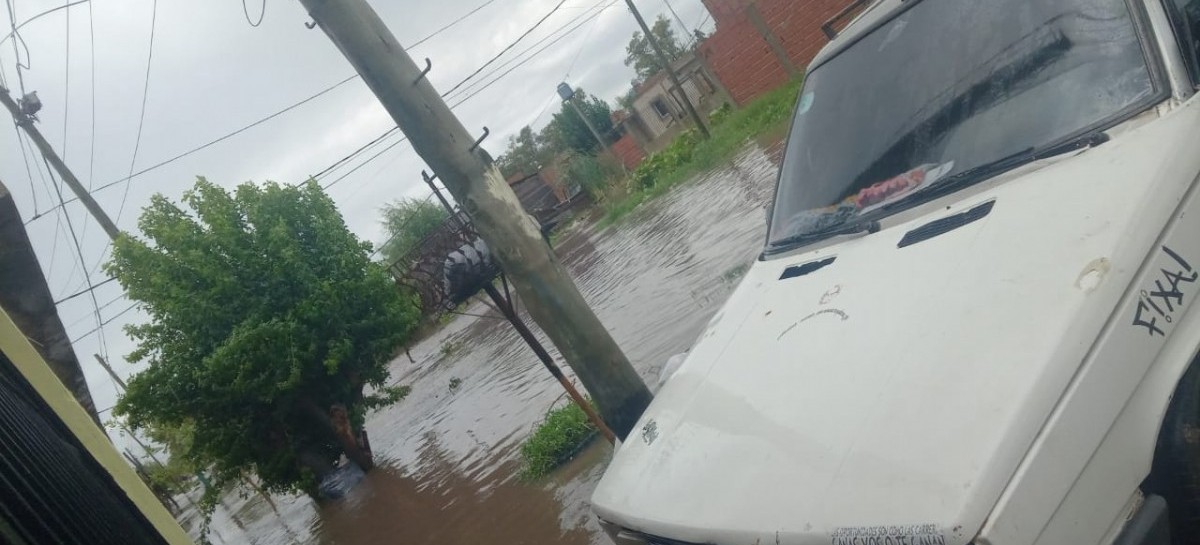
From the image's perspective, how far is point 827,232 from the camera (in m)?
3.01

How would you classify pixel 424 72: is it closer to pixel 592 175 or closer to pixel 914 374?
pixel 914 374

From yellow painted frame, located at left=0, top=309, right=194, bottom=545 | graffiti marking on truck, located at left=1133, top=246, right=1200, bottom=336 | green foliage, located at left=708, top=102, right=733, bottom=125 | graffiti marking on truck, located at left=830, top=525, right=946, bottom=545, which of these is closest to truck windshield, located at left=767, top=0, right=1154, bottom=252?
graffiti marking on truck, located at left=1133, top=246, right=1200, bottom=336

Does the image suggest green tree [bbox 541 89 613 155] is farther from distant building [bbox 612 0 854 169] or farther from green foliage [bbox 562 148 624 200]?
distant building [bbox 612 0 854 169]

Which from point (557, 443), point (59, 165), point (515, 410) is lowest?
point (515, 410)

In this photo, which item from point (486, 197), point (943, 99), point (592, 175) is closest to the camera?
point (943, 99)

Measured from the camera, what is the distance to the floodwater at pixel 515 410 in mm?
6570

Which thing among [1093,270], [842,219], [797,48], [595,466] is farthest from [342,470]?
[797,48]

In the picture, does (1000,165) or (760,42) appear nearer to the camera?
(1000,165)

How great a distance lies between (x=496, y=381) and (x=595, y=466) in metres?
7.02

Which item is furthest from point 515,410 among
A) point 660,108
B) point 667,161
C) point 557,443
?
point 660,108

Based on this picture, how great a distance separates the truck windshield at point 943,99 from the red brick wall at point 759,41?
19.7m

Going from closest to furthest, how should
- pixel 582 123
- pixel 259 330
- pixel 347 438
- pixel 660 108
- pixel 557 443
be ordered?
pixel 557 443 → pixel 259 330 → pixel 347 438 → pixel 660 108 → pixel 582 123

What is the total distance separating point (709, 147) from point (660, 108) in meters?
24.1

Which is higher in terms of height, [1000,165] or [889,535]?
[1000,165]
